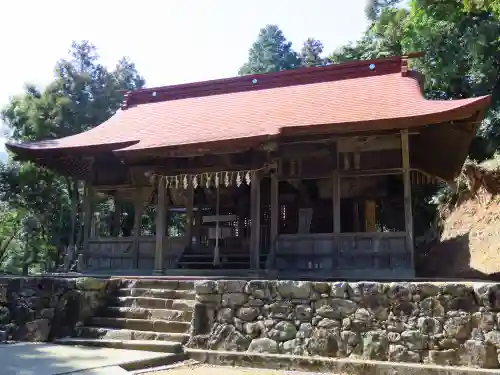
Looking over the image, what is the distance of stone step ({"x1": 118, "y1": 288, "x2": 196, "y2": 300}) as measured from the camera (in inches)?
313

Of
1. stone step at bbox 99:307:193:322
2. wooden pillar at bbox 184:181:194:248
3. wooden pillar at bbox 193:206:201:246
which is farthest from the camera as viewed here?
wooden pillar at bbox 193:206:201:246

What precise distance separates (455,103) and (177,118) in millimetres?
7756

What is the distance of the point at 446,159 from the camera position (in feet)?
41.5

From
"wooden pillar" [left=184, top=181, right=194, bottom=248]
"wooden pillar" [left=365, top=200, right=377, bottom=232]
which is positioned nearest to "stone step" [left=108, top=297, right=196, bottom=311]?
"wooden pillar" [left=184, top=181, right=194, bottom=248]

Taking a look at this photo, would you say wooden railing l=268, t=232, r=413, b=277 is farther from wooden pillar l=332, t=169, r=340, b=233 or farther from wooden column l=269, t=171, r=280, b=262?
wooden pillar l=332, t=169, r=340, b=233

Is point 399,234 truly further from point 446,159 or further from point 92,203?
point 92,203

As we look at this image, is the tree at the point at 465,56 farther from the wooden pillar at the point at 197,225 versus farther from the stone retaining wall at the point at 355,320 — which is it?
the stone retaining wall at the point at 355,320

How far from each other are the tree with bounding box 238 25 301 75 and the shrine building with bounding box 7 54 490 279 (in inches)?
1225

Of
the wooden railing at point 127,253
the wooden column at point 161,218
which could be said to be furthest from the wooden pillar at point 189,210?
the wooden column at point 161,218

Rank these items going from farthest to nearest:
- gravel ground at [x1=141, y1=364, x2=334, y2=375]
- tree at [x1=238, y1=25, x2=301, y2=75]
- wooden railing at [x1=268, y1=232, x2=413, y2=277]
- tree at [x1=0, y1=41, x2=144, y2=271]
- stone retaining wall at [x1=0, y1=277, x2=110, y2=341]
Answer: tree at [x1=238, y1=25, x2=301, y2=75] < tree at [x1=0, y1=41, x2=144, y2=271] < wooden railing at [x1=268, y1=232, x2=413, y2=277] < stone retaining wall at [x1=0, y1=277, x2=110, y2=341] < gravel ground at [x1=141, y1=364, x2=334, y2=375]

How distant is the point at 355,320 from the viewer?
6094mm

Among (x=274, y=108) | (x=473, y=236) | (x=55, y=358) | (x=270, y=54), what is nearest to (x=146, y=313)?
(x=55, y=358)

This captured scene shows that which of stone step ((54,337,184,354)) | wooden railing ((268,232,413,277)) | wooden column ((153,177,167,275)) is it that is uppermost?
wooden column ((153,177,167,275))

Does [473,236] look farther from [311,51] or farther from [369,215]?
[311,51]
